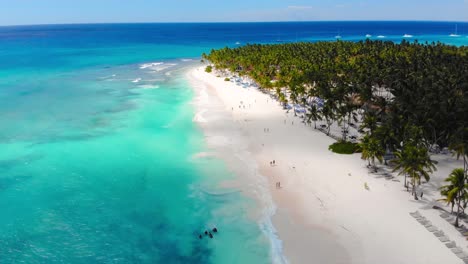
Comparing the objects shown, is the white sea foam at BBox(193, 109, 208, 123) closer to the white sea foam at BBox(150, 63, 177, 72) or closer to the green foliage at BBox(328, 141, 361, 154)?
the green foliage at BBox(328, 141, 361, 154)

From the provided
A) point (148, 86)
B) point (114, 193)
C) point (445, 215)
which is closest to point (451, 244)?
point (445, 215)

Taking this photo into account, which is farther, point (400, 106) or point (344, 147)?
point (344, 147)

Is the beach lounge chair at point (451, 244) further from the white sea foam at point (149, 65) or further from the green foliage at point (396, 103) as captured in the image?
the white sea foam at point (149, 65)

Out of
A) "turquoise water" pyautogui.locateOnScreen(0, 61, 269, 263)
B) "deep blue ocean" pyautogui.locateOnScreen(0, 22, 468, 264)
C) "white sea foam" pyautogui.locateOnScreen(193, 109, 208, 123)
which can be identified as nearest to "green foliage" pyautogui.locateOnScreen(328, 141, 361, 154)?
"deep blue ocean" pyautogui.locateOnScreen(0, 22, 468, 264)

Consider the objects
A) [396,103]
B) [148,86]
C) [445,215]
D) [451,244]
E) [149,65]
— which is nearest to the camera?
[451,244]

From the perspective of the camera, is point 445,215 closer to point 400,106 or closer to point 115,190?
point 400,106

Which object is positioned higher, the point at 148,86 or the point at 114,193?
the point at 148,86

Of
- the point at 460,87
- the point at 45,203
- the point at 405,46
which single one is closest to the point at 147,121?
the point at 45,203

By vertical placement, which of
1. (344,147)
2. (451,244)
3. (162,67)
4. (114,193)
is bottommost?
(114,193)

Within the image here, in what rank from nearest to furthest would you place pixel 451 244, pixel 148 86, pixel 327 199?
pixel 451 244 → pixel 327 199 → pixel 148 86
